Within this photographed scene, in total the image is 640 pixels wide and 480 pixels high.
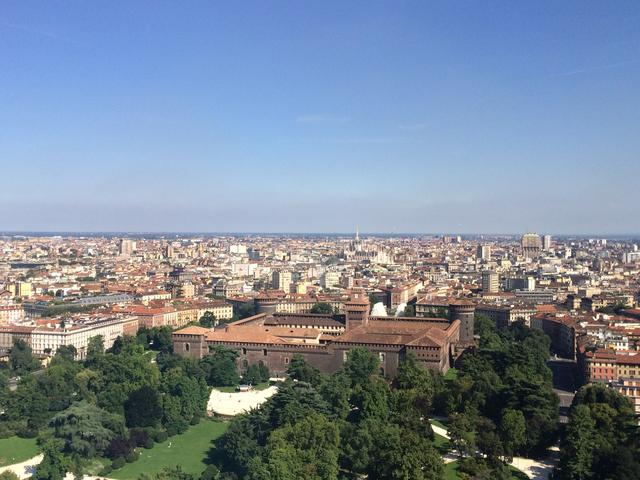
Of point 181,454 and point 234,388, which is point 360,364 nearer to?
point 234,388

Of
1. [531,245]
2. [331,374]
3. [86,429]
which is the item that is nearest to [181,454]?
[86,429]

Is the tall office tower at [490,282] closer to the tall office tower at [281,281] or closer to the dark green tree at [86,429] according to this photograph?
the tall office tower at [281,281]

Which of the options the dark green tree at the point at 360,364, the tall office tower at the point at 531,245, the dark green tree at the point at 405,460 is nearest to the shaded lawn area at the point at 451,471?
the dark green tree at the point at 405,460

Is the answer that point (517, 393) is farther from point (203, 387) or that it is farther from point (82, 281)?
point (82, 281)

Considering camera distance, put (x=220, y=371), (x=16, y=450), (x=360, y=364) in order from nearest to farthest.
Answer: (x=16, y=450)
(x=360, y=364)
(x=220, y=371)

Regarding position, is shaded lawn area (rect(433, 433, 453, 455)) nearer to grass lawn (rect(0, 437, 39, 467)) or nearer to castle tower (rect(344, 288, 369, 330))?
grass lawn (rect(0, 437, 39, 467))

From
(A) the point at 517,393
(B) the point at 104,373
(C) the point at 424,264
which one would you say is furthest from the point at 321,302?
(C) the point at 424,264
